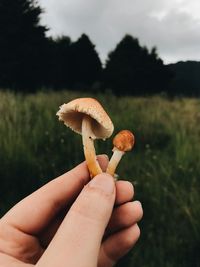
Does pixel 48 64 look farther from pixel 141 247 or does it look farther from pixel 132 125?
pixel 141 247

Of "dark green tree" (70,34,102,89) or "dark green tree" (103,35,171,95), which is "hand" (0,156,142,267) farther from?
"dark green tree" (70,34,102,89)

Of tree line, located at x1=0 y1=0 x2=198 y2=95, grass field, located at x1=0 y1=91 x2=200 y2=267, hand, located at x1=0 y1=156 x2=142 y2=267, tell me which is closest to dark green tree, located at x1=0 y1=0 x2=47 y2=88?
tree line, located at x1=0 y1=0 x2=198 y2=95

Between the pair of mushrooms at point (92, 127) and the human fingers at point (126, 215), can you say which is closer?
the pair of mushrooms at point (92, 127)

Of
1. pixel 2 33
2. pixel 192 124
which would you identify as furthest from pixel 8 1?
pixel 192 124

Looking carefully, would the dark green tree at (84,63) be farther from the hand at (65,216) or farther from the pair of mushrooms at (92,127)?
the pair of mushrooms at (92,127)

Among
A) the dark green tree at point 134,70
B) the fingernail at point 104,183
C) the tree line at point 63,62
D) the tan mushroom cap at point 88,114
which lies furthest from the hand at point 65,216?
the dark green tree at point 134,70

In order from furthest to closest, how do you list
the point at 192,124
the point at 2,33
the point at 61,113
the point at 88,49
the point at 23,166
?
1. the point at 88,49
2. the point at 2,33
3. the point at 192,124
4. the point at 23,166
5. the point at 61,113
